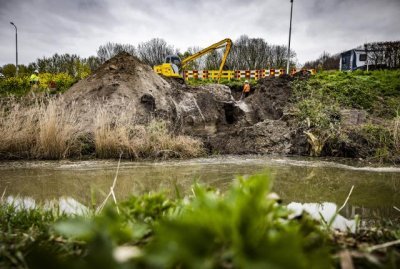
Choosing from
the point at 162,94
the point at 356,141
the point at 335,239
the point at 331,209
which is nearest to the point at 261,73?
the point at 162,94

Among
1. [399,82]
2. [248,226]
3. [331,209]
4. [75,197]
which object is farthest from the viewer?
[399,82]

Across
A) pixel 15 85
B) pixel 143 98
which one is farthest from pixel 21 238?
pixel 15 85

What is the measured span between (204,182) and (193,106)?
7.84 m

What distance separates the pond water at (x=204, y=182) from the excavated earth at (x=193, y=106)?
2517mm

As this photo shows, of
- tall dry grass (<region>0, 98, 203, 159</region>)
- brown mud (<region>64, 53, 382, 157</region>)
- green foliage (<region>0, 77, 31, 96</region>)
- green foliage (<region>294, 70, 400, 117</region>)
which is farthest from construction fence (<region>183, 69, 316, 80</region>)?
tall dry grass (<region>0, 98, 203, 159</region>)

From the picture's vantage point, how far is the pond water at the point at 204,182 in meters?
2.93

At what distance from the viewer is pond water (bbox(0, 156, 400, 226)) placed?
2.93m

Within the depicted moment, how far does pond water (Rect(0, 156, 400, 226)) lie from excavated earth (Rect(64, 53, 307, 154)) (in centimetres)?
252

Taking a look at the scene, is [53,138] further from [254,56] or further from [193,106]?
[254,56]

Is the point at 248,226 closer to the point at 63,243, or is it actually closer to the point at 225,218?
the point at 225,218

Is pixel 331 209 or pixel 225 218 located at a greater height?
pixel 225 218

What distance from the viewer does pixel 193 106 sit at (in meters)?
11.6

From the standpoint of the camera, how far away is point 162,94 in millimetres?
11031

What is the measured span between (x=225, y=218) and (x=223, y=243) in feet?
0.20
